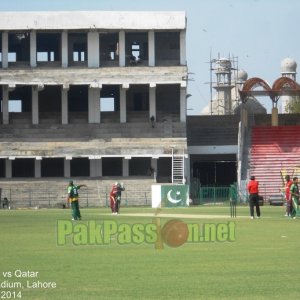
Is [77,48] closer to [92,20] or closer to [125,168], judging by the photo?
[92,20]

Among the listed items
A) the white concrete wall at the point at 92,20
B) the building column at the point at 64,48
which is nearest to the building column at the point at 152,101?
the white concrete wall at the point at 92,20

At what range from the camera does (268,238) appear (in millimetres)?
27047

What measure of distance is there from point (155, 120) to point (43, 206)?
1325 cm

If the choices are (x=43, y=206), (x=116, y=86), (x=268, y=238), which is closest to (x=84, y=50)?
(x=116, y=86)

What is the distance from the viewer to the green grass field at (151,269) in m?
15.6

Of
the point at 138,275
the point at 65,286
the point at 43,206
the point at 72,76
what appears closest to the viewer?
the point at 65,286

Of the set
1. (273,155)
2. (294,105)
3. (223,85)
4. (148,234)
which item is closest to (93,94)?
(273,155)

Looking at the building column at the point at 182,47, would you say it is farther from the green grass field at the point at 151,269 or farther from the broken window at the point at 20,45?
the green grass field at the point at 151,269

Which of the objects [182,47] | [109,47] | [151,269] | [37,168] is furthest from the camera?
[109,47]

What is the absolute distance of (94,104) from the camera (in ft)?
254

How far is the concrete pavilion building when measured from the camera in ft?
240

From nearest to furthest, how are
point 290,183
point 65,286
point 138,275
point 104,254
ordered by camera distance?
1. point 65,286
2. point 138,275
3. point 104,254
4. point 290,183

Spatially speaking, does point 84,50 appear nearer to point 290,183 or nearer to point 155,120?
point 155,120

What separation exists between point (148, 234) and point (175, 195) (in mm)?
35913
